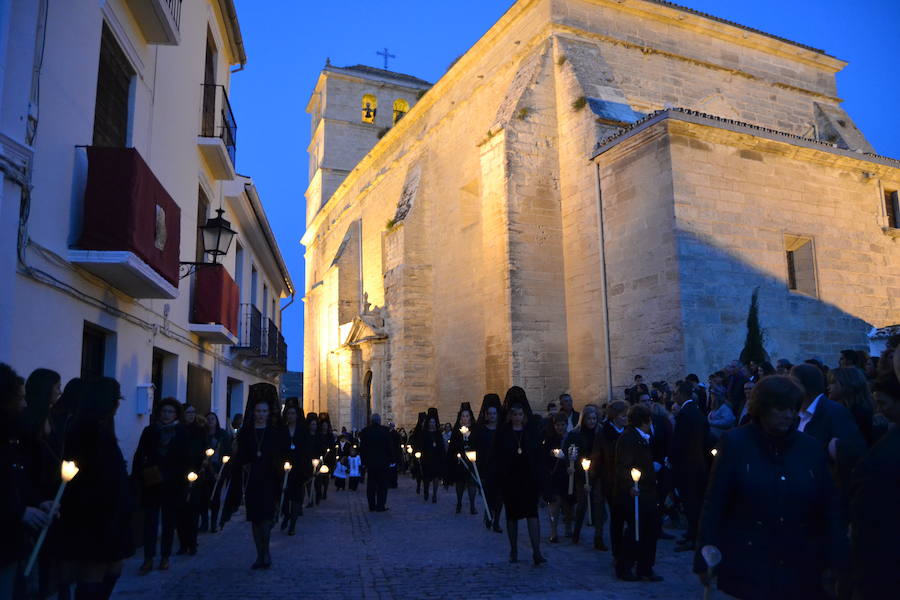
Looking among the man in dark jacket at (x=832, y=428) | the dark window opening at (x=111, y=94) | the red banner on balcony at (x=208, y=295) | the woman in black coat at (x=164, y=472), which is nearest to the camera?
the man in dark jacket at (x=832, y=428)

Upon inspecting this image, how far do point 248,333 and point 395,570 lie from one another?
10.2m

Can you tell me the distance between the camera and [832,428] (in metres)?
4.17

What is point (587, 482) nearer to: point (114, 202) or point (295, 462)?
point (295, 462)

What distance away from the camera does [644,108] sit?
Answer: 698 inches

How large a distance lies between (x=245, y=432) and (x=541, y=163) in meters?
11.7

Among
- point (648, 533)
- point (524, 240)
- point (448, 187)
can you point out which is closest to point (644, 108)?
point (524, 240)

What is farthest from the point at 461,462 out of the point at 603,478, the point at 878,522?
the point at 878,522

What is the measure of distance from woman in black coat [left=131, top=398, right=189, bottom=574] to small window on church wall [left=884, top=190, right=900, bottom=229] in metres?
15.2

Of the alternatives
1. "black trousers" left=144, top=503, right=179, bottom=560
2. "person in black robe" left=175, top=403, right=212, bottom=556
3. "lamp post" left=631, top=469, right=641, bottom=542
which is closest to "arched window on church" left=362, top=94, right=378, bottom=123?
"person in black robe" left=175, top=403, right=212, bottom=556

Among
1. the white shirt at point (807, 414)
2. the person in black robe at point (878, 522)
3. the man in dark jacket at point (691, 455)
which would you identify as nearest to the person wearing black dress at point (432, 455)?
the man in dark jacket at point (691, 455)

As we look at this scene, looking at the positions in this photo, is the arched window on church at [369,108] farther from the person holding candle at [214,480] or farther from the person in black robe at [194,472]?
the person in black robe at [194,472]

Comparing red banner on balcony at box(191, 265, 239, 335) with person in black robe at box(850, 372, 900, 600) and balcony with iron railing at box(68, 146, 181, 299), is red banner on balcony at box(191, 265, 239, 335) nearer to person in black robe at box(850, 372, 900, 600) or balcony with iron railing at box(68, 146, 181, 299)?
balcony with iron railing at box(68, 146, 181, 299)

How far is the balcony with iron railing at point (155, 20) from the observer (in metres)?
7.87

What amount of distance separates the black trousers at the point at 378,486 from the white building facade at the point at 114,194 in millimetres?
3132
